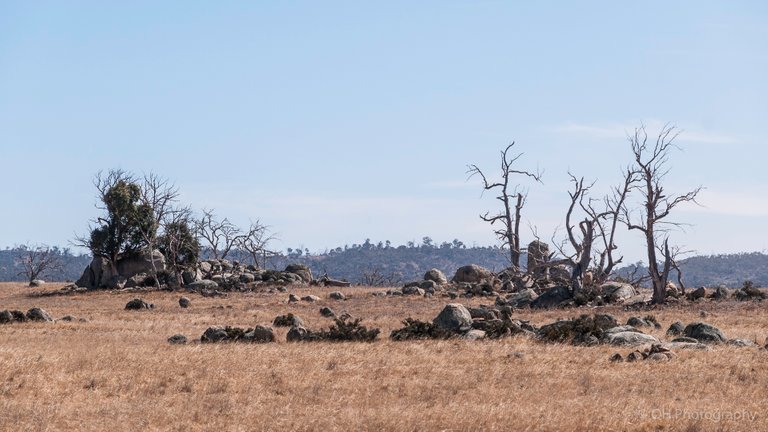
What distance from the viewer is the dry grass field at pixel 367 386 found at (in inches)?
545

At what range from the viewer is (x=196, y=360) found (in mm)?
20031

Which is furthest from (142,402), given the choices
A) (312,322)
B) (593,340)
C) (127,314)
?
(127,314)

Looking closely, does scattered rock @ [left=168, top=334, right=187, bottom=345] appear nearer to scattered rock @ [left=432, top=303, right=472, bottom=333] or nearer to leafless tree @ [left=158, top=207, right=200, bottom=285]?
scattered rock @ [left=432, top=303, right=472, bottom=333]

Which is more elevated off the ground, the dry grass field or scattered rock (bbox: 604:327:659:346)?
scattered rock (bbox: 604:327:659:346)

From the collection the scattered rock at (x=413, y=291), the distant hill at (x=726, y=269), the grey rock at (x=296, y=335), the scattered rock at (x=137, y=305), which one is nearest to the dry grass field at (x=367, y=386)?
the grey rock at (x=296, y=335)

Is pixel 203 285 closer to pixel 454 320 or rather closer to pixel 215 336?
pixel 215 336

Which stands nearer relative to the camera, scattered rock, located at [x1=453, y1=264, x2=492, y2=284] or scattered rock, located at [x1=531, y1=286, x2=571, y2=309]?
scattered rock, located at [x1=531, y1=286, x2=571, y2=309]

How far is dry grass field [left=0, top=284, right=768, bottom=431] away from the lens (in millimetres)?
13852

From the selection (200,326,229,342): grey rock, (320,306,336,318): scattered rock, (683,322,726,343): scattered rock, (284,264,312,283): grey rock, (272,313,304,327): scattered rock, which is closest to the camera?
(683,322,726,343): scattered rock

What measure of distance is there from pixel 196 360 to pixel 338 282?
43.1 m

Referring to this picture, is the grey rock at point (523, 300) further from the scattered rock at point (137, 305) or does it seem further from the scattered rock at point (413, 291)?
the scattered rock at point (137, 305)

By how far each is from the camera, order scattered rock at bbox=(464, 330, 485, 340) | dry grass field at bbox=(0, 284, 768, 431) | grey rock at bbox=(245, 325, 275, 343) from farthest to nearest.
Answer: scattered rock at bbox=(464, 330, 485, 340) → grey rock at bbox=(245, 325, 275, 343) → dry grass field at bbox=(0, 284, 768, 431)

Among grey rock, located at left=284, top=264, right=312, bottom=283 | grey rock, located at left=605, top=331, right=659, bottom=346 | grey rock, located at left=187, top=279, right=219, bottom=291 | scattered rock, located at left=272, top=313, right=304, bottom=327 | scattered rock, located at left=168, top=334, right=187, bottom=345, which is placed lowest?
grey rock, located at left=605, top=331, right=659, bottom=346

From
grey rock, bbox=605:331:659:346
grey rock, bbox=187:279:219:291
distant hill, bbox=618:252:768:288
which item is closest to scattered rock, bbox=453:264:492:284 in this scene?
grey rock, bbox=187:279:219:291
